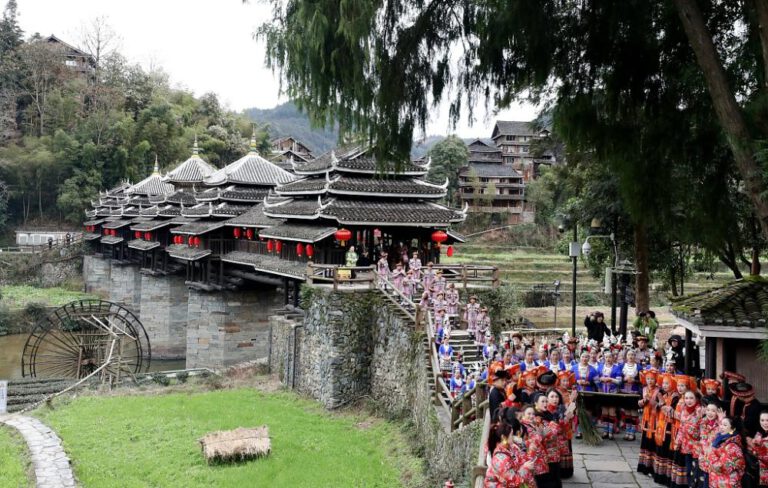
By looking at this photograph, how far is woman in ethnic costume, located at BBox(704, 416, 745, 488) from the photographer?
19.5 ft

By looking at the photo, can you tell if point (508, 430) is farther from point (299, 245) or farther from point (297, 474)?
point (299, 245)

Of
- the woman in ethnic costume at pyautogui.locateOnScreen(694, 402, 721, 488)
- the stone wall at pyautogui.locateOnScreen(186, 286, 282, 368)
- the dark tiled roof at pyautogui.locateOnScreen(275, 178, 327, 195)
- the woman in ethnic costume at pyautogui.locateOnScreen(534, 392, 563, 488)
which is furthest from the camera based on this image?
the stone wall at pyautogui.locateOnScreen(186, 286, 282, 368)

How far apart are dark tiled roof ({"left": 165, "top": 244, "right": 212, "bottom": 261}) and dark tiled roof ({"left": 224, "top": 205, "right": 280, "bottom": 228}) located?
5.66 feet

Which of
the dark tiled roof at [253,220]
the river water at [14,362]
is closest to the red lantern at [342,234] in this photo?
the dark tiled roof at [253,220]

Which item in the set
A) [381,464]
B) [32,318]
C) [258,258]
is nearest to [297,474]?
[381,464]

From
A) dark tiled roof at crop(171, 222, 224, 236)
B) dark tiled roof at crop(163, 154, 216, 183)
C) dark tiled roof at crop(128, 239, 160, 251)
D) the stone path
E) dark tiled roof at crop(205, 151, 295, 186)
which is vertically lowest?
the stone path

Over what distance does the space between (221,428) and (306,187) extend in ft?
27.0

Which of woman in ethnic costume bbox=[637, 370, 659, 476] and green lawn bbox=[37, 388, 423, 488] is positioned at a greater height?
woman in ethnic costume bbox=[637, 370, 659, 476]

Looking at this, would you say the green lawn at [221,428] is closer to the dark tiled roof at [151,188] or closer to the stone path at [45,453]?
the stone path at [45,453]

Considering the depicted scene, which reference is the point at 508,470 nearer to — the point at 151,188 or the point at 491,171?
the point at 151,188

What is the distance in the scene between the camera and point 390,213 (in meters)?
19.3

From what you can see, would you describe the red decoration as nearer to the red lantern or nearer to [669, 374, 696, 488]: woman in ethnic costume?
the red lantern

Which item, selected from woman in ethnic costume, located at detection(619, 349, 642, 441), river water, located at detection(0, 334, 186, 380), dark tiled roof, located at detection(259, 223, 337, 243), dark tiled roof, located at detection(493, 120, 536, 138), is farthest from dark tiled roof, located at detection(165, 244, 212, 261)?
dark tiled roof, located at detection(493, 120, 536, 138)

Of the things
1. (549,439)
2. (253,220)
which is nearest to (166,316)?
(253,220)
